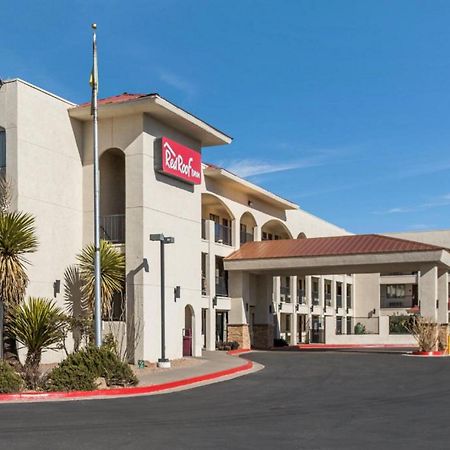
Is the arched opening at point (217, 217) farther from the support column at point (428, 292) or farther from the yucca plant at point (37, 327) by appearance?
the yucca plant at point (37, 327)

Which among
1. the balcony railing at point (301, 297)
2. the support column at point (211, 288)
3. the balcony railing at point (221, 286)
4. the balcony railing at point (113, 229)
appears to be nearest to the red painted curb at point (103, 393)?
the balcony railing at point (113, 229)

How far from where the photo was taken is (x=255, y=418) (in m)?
14.0

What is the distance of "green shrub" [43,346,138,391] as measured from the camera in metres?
18.4

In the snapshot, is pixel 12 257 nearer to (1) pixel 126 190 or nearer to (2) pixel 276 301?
(1) pixel 126 190

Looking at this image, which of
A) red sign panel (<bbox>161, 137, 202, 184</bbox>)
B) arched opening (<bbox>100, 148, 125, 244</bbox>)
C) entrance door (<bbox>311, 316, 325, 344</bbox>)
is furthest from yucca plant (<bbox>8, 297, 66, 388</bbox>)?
entrance door (<bbox>311, 316, 325, 344</bbox>)

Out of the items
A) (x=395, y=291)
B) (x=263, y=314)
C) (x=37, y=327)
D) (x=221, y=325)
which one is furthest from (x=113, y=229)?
(x=395, y=291)

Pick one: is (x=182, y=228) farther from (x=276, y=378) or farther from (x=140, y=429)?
(x=140, y=429)

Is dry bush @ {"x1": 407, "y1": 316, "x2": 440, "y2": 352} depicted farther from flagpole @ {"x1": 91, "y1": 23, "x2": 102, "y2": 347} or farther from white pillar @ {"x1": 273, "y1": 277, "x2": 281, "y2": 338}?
flagpole @ {"x1": 91, "y1": 23, "x2": 102, "y2": 347}

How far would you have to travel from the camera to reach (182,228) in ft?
101

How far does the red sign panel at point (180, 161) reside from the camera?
94.2 feet

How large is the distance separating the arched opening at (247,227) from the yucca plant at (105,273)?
17358 millimetres

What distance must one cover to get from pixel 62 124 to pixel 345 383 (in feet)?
45.4

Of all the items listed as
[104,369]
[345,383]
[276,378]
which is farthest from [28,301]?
[345,383]

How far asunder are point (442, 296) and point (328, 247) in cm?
679
